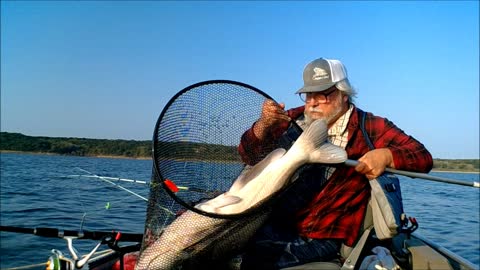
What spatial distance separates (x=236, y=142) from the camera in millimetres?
3572

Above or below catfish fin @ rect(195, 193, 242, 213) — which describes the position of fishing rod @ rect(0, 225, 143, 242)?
below

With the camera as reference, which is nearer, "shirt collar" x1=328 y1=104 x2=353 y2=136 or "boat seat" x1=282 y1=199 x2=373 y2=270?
"boat seat" x1=282 y1=199 x2=373 y2=270

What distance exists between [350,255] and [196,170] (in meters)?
1.33

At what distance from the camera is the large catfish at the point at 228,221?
2.86 meters

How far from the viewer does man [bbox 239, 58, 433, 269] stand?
3.47 metres

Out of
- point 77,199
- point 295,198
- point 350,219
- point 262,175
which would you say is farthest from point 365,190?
point 77,199

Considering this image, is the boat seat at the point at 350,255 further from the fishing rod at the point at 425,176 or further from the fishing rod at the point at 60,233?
the fishing rod at the point at 60,233

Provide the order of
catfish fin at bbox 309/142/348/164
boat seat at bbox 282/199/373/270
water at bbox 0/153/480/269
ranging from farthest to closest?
water at bbox 0/153/480/269, boat seat at bbox 282/199/373/270, catfish fin at bbox 309/142/348/164

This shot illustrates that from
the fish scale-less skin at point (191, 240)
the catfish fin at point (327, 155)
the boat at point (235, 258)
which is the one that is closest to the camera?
the fish scale-less skin at point (191, 240)

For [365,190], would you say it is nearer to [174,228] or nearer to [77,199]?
[174,228]

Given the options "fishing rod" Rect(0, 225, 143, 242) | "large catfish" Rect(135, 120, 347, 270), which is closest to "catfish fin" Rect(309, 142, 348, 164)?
"large catfish" Rect(135, 120, 347, 270)

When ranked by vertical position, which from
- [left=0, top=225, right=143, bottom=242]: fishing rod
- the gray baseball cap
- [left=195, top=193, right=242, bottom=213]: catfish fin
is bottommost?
[left=0, top=225, right=143, bottom=242]: fishing rod

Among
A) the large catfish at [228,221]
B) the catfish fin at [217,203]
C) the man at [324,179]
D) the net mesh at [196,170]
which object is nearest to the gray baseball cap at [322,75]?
the man at [324,179]

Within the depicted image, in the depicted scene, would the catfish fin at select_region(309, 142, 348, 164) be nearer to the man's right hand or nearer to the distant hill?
the man's right hand
